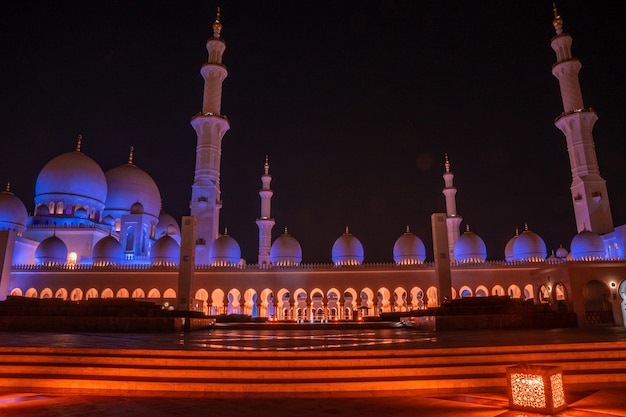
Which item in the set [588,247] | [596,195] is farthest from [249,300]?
[596,195]

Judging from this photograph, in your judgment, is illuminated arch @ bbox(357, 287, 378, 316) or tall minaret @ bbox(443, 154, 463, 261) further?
tall minaret @ bbox(443, 154, 463, 261)

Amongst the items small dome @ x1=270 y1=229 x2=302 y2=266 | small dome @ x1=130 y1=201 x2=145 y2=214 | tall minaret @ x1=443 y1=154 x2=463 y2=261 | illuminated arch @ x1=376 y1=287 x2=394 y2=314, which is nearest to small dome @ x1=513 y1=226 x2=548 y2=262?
tall minaret @ x1=443 y1=154 x2=463 y2=261

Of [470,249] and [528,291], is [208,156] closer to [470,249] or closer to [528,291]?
[470,249]

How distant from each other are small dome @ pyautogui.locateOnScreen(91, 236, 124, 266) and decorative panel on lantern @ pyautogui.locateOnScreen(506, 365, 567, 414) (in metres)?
26.1

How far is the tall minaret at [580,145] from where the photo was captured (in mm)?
25891

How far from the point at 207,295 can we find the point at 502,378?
21645mm

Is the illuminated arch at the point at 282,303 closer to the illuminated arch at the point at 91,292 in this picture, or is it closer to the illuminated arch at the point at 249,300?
the illuminated arch at the point at 249,300

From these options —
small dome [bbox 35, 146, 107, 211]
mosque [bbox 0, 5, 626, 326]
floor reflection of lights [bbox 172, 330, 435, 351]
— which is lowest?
floor reflection of lights [bbox 172, 330, 435, 351]

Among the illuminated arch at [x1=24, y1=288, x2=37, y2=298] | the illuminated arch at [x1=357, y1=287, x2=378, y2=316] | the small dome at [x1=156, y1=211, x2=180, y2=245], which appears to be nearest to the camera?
the illuminated arch at [x1=24, y1=288, x2=37, y2=298]

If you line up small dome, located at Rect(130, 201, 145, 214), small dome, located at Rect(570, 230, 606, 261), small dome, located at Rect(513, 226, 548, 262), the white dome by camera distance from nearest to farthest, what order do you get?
small dome, located at Rect(570, 230, 606, 261), small dome, located at Rect(513, 226, 548, 262), small dome, located at Rect(130, 201, 145, 214), the white dome

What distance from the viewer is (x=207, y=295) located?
24891 millimetres

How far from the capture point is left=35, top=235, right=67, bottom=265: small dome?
25891mm

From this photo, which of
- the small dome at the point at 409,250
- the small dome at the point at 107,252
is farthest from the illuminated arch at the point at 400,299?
the small dome at the point at 107,252

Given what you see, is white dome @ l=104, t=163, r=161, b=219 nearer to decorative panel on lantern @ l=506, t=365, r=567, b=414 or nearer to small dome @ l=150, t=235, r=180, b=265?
small dome @ l=150, t=235, r=180, b=265
